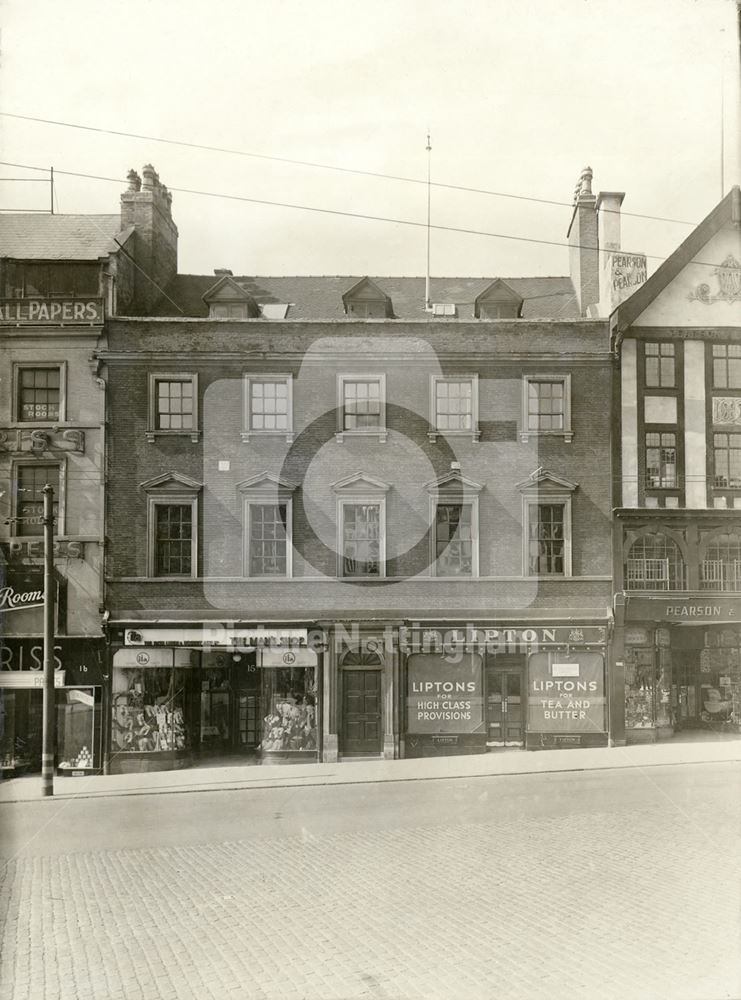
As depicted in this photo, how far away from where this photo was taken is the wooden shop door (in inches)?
875

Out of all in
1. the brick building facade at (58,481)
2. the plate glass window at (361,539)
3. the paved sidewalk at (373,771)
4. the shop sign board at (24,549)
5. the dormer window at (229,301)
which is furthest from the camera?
the dormer window at (229,301)

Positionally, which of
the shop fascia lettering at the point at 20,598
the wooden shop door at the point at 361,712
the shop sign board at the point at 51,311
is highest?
the shop sign board at the point at 51,311

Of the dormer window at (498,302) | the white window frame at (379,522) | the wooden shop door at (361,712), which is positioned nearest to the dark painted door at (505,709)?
the wooden shop door at (361,712)

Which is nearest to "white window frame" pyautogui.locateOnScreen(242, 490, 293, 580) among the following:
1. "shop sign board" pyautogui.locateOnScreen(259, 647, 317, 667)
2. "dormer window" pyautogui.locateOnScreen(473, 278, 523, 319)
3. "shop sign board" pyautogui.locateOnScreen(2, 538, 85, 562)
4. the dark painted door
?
"shop sign board" pyautogui.locateOnScreen(259, 647, 317, 667)

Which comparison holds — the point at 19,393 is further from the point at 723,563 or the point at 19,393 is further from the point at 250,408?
the point at 723,563

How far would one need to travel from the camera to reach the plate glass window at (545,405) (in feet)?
72.1

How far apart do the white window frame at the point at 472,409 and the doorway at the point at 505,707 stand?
217 inches

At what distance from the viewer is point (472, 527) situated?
72.0 ft

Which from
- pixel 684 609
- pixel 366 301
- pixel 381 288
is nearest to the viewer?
pixel 684 609

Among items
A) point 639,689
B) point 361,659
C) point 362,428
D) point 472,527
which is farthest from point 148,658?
point 639,689

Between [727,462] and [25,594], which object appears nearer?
[25,594]

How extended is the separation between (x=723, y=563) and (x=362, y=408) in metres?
9.13

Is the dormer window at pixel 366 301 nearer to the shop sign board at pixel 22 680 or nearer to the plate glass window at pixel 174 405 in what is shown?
the plate glass window at pixel 174 405

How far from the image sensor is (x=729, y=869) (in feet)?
36.3
